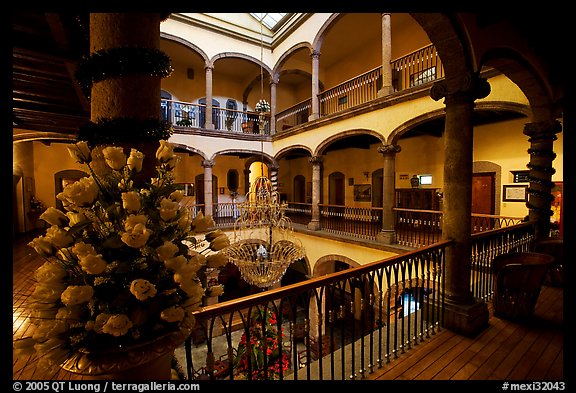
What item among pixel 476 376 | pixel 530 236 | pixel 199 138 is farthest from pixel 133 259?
pixel 199 138

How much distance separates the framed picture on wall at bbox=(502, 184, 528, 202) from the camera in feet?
23.5

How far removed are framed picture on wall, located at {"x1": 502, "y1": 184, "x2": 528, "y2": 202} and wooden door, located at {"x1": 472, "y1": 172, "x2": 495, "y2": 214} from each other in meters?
0.32

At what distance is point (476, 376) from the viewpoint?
2256 millimetres

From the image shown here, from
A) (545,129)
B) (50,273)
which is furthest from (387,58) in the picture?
(50,273)

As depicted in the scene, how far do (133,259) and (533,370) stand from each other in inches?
131

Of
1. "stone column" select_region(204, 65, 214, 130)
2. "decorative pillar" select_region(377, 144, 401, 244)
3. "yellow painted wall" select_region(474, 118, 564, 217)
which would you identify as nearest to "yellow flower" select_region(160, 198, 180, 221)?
"decorative pillar" select_region(377, 144, 401, 244)

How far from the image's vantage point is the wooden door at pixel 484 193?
7.87 meters

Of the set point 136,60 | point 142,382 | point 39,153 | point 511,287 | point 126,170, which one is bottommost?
point 511,287

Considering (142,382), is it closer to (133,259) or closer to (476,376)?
(133,259)

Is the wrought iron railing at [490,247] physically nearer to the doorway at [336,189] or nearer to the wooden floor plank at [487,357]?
the wooden floor plank at [487,357]

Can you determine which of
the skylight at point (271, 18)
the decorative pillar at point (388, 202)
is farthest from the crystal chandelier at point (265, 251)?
the skylight at point (271, 18)

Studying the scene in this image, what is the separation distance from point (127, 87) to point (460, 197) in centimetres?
334

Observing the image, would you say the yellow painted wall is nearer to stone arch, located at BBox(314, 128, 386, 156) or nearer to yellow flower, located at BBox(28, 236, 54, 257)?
stone arch, located at BBox(314, 128, 386, 156)

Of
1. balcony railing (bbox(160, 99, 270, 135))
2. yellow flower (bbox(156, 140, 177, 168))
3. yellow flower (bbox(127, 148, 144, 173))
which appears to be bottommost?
yellow flower (bbox(127, 148, 144, 173))
